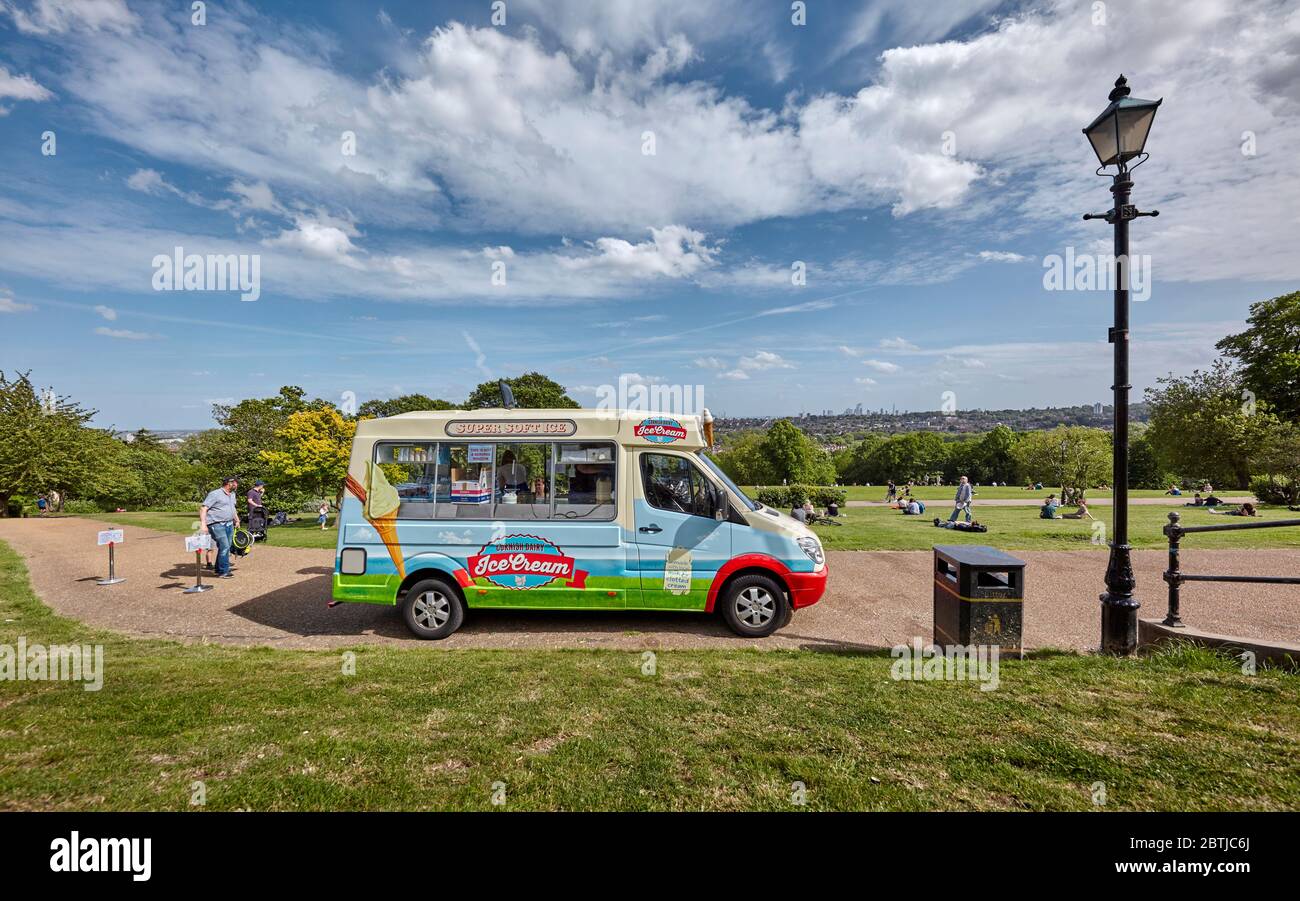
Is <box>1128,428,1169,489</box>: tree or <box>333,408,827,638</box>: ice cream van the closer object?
<box>333,408,827,638</box>: ice cream van

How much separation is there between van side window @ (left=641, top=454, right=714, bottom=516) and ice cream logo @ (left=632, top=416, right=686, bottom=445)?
0.23 m

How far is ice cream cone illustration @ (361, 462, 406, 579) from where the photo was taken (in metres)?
6.98

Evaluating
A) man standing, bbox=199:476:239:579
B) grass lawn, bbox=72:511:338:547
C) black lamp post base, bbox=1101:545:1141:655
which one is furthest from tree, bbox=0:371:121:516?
black lamp post base, bbox=1101:545:1141:655

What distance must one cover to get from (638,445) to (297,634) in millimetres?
5397

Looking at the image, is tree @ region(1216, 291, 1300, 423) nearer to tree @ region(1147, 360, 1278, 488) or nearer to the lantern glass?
tree @ region(1147, 360, 1278, 488)

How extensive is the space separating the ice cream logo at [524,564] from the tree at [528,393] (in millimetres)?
39314

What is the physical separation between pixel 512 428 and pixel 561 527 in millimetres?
1493

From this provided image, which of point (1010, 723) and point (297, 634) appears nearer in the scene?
point (1010, 723)

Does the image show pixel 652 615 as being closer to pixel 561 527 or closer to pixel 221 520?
pixel 561 527

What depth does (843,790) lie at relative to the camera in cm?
A: 285

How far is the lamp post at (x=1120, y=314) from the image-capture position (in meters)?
5.24

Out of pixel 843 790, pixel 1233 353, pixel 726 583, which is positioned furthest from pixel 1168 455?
pixel 843 790

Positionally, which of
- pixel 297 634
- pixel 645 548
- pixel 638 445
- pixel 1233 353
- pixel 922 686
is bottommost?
pixel 297 634

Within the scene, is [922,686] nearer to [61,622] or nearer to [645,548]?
[645,548]
